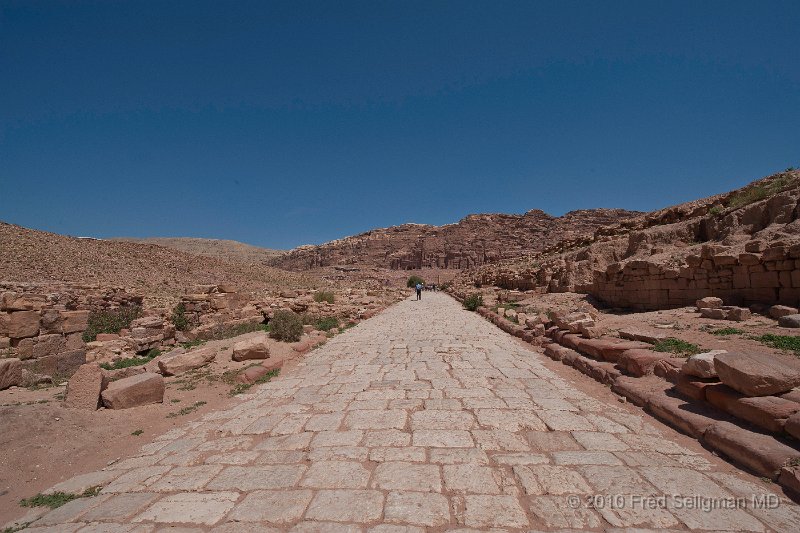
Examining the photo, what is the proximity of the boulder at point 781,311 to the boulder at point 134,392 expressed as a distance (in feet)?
34.8

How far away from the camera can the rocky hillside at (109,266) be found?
2348cm

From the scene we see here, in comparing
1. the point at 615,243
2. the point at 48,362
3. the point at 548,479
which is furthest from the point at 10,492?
the point at 615,243

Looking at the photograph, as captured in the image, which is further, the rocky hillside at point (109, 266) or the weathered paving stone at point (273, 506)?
the rocky hillside at point (109, 266)

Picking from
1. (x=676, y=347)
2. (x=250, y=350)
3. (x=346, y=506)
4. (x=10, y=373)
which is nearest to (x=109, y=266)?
(x=10, y=373)

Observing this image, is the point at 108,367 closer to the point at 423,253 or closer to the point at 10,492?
the point at 10,492

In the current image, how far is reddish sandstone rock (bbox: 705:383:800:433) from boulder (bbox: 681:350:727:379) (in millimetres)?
153

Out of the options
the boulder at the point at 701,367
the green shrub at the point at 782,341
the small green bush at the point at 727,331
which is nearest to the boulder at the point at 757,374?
the boulder at the point at 701,367

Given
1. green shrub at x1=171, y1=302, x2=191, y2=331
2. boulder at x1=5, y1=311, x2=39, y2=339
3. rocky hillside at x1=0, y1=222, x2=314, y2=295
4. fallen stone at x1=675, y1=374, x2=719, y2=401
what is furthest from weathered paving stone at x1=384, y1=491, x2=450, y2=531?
rocky hillside at x1=0, y1=222, x2=314, y2=295

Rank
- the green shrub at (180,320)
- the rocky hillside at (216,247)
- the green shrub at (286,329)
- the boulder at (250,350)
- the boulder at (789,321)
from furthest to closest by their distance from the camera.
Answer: the rocky hillside at (216,247) < the green shrub at (180,320) < the green shrub at (286,329) < the boulder at (250,350) < the boulder at (789,321)

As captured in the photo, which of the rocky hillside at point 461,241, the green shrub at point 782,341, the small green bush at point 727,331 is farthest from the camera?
the rocky hillside at point 461,241

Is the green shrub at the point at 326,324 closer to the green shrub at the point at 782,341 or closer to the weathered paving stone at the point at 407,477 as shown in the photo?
the weathered paving stone at the point at 407,477

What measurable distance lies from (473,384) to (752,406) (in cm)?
314

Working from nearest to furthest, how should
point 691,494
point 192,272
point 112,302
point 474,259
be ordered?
point 691,494
point 112,302
point 192,272
point 474,259

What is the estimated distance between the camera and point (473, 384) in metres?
5.51
